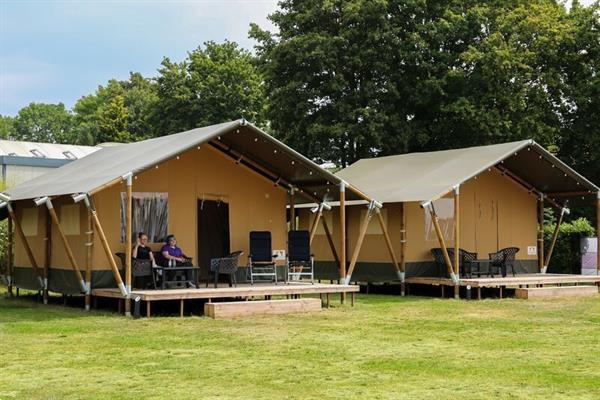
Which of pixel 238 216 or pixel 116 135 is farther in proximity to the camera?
pixel 116 135

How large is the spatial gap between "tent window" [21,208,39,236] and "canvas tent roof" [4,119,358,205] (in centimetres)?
42

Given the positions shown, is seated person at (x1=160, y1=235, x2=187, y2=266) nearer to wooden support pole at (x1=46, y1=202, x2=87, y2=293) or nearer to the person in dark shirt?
the person in dark shirt

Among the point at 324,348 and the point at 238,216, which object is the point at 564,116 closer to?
the point at 238,216

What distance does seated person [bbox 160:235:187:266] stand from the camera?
1359 centimetres

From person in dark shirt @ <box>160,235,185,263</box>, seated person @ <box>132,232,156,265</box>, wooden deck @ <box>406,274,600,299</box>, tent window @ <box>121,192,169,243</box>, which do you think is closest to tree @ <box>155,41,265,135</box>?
wooden deck @ <box>406,274,600,299</box>

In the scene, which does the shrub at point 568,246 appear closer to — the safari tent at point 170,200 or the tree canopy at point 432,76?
the tree canopy at point 432,76

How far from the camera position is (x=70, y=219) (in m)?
14.5

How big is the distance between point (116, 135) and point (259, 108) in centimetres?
1037

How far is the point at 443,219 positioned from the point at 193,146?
6.56 m

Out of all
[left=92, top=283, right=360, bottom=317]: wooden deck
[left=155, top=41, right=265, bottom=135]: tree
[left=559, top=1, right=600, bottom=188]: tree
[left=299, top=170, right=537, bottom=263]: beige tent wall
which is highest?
[left=155, top=41, right=265, bottom=135]: tree

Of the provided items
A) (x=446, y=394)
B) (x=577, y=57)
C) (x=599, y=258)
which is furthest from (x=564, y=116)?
(x=446, y=394)

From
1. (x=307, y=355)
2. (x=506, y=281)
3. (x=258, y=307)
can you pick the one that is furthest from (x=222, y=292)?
Answer: (x=506, y=281)

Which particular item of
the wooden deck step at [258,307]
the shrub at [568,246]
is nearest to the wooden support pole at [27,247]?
the wooden deck step at [258,307]

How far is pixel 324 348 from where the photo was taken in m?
9.28
